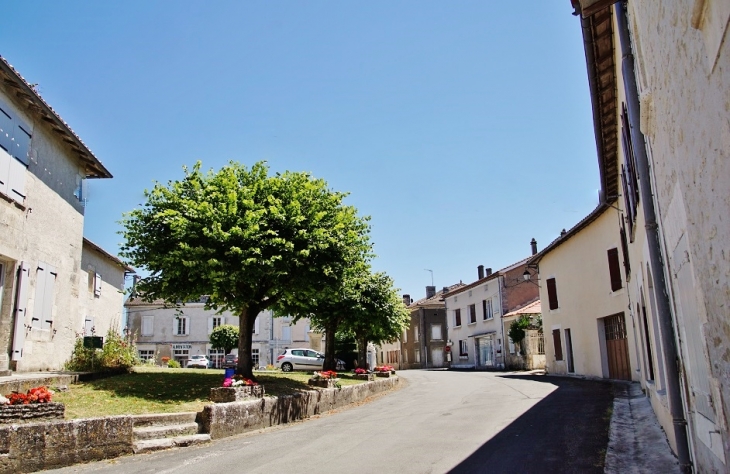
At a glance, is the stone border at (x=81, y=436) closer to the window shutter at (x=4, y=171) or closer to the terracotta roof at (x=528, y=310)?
the window shutter at (x=4, y=171)

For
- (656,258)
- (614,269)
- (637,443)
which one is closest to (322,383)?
(637,443)

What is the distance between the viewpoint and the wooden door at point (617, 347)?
63.0 ft

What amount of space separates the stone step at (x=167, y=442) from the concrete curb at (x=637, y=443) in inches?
250

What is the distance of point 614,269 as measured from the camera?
63.7 feet

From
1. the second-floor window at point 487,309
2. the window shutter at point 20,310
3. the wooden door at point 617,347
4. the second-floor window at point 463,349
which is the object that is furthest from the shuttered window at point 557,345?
the window shutter at point 20,310

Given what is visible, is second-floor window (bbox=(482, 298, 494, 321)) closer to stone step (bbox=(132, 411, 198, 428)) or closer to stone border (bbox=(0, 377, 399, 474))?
stone border (bbox=(0, 377, 399, 474))

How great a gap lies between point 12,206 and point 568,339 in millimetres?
21614

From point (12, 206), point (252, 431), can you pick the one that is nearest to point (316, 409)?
point (252, 431)

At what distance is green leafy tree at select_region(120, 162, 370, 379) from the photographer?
13172mm

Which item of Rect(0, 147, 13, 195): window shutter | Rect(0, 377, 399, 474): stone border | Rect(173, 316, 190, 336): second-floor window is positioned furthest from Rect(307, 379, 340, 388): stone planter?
Rect(173, 316, 190, 336): second-floor window

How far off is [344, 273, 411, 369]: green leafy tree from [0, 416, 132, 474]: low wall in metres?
15.9

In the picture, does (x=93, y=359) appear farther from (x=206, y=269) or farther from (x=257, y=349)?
(x=257, y=349)

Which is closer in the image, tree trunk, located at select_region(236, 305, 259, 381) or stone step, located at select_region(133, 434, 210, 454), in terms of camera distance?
stone step, located at select_region(133, 434, 210, 454)

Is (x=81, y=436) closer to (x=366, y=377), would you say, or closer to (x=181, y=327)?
(x=366, y=377)
